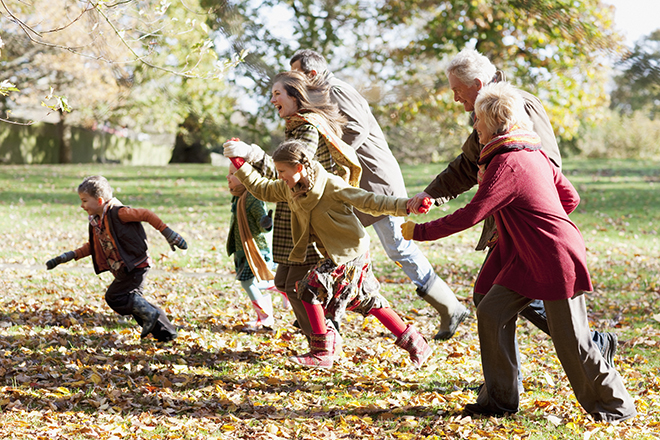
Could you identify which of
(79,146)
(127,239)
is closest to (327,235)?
(127,239)

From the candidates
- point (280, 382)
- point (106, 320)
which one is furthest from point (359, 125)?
point (106, 320)

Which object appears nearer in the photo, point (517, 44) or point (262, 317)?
point (262, 317)

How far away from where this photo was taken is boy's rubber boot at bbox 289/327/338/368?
4.45 metres

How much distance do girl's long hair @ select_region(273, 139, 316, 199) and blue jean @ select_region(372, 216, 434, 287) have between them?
1032 mm

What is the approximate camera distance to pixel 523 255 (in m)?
3.32

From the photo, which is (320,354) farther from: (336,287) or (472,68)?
(472,68)

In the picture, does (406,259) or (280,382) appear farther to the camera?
(406,259)

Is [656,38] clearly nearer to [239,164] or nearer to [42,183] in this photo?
[239,164]

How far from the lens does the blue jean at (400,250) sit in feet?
16.3

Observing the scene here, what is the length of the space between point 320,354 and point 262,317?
1253 millimetres

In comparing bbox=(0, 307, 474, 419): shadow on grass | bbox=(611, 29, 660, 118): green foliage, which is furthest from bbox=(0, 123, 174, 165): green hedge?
bbox=(611, 29, 660, 118): green foliage

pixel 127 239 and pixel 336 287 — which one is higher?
pixel 127 239

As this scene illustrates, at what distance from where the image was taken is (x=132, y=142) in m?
39.5

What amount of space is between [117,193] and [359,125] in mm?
13618
